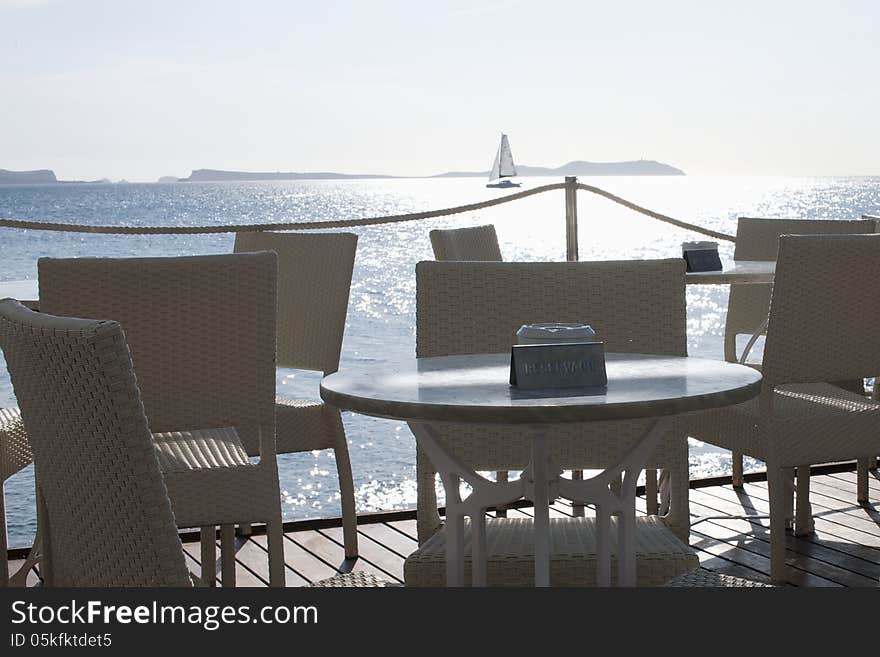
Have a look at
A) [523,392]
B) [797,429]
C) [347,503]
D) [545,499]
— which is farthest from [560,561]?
[347,503]

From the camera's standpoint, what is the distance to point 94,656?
1.23 m

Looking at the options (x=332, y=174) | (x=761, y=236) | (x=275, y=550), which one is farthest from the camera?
(x=332, y=174)

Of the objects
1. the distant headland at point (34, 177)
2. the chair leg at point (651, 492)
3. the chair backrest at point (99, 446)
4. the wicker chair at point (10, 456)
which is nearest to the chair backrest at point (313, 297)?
the wicker chair at point (10, 456)

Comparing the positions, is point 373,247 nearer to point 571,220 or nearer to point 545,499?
A: point 571,220

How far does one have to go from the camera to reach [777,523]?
114 inches

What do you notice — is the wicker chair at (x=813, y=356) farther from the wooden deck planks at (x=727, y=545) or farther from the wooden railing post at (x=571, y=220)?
the wooden railing post at (x=571, y=220)

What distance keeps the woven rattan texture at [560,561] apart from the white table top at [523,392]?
10.8 inches

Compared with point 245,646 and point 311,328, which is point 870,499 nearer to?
point 311,328

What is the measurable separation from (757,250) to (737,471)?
95 cm

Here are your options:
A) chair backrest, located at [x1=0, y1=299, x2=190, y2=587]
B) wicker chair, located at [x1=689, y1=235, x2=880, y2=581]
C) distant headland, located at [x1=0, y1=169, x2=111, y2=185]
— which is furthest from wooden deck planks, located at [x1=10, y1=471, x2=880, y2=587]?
distant headland, located at [x1=0, y1=169, x2=111, y2=185]

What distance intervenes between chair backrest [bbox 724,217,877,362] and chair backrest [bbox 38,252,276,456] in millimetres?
2185

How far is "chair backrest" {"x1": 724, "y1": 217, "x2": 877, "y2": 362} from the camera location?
3992mm

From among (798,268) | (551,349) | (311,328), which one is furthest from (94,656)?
(311,328)

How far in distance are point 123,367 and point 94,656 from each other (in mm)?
379
